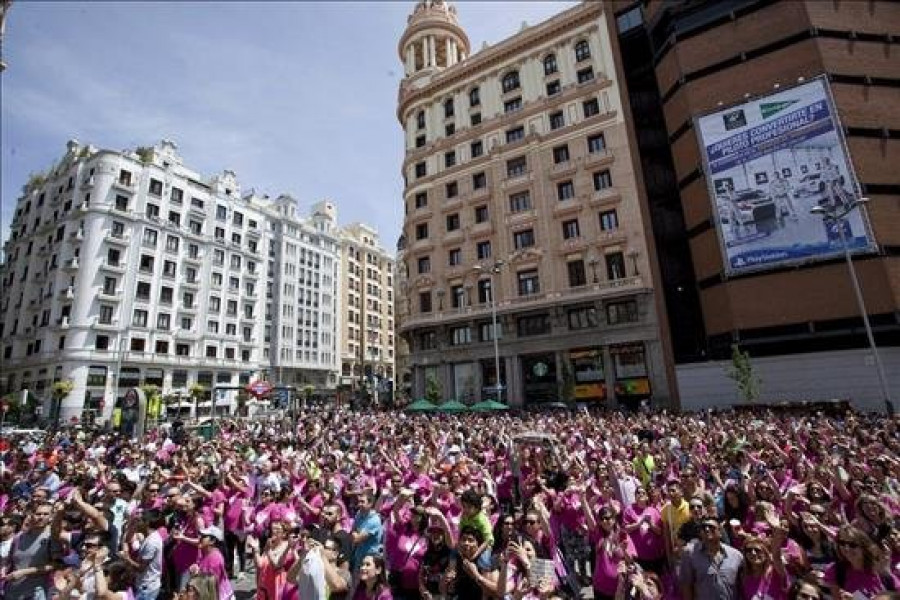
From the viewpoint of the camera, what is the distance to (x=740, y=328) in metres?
28.9

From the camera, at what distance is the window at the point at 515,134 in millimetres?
42906

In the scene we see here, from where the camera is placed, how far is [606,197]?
37.0 m

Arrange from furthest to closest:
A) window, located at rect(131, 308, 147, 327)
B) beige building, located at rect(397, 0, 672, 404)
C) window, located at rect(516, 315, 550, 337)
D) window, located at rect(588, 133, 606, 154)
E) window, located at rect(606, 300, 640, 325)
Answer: window, located at rect(131, 308, 147, 327) → window, located at rect(588, 133, 606, 154) → window, located at rect(516, 315, 550, 337) → beige building, located at rect(397, 0, 672, 404) → window, located at rect(606, 300, 640, 325)

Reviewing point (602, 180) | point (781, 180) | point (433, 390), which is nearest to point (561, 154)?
point (602, 180)

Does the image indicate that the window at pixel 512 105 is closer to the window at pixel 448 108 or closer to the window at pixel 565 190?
the window at pixel 448 108

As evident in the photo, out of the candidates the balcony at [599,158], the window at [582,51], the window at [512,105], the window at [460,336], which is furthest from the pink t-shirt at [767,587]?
the window at [582,51]

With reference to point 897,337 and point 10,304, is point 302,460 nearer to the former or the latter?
point 897,337

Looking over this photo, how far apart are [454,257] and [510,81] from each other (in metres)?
17.8

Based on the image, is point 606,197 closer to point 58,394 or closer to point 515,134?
point 515,134

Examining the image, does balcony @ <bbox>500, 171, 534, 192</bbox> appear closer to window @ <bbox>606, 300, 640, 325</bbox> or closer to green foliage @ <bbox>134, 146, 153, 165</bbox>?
window @ <bbox>606, 300, 640, 325</bbox>

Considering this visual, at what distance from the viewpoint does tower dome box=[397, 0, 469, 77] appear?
5266 centimetres

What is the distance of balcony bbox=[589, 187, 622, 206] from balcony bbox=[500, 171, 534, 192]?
19.6ft

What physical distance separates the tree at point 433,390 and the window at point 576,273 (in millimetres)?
13821

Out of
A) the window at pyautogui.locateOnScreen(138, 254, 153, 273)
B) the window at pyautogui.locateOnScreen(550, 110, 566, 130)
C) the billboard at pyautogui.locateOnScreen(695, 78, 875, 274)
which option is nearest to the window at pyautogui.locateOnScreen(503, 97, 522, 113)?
the window at pyautogui.locateOnScreen(550, 110, 566, 130)
